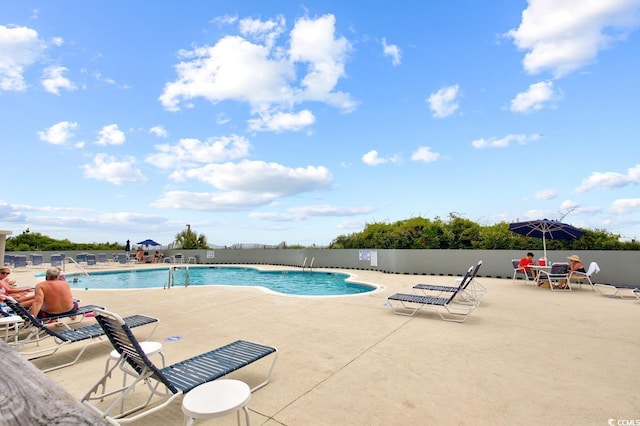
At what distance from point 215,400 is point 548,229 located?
40.0 ft

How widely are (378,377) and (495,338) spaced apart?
7.87 ft

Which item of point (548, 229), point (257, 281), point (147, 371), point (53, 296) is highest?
point (548, 229)

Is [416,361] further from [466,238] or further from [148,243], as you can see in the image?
[148,243]

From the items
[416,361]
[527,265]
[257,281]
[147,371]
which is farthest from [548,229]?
[147,371]

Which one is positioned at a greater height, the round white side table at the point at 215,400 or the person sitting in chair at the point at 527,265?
the person sitting in chair at the point at 527,265

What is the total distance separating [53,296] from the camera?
4758mm

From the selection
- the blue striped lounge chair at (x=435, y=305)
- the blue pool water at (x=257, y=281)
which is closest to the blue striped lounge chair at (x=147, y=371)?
the blue striped lounge chair at (x=435, y=305)

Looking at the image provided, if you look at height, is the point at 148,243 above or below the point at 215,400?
above

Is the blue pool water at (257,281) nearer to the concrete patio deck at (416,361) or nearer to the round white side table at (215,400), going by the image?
the concrete patio deck at (416,361)

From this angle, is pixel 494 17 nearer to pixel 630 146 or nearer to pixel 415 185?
pixel 630 146

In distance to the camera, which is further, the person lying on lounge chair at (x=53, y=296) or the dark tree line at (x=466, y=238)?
the dark tree line at (x=466, y=238)

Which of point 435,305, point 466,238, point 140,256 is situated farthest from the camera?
point 140,256

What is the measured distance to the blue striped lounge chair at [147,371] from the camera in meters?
2.36

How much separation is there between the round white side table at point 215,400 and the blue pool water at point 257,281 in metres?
8.90
